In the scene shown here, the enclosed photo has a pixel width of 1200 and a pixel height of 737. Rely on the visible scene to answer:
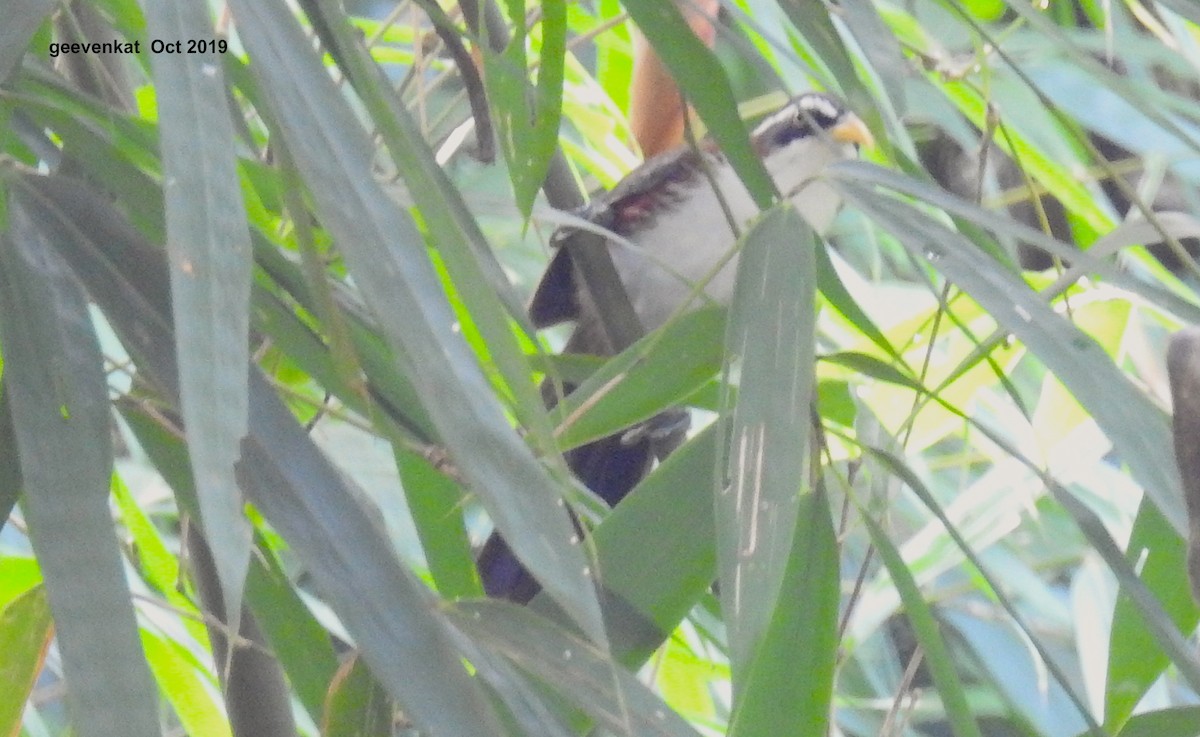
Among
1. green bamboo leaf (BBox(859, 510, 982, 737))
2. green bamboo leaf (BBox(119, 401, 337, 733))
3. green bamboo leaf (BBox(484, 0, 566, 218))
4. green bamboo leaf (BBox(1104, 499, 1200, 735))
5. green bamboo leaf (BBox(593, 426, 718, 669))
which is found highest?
green bamboo leaf (BBox(484, 0, 566, 218))

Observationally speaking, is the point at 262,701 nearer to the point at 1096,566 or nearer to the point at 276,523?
the point at 276,523

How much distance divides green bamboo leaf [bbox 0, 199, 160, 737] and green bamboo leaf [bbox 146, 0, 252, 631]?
0.09 m

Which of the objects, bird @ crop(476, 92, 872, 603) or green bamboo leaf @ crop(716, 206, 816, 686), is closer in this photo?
green bamboo leaf @ crop(716, 206, 816, 686)

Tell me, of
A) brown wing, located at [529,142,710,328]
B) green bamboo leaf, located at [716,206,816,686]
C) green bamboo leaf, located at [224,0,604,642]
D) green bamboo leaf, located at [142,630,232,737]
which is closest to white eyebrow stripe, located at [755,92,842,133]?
brown wing, located at [529,142,710,328]

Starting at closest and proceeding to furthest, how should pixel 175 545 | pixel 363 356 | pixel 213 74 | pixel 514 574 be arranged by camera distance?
pixel 213 74, pixel 363 356, pixel 514 574, pixel 175 545

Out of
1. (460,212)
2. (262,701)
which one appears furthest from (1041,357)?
(262,701)

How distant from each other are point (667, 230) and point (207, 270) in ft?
3.07

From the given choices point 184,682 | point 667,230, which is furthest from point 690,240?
point 184,682

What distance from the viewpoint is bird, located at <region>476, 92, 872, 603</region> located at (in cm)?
103

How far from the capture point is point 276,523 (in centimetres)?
44

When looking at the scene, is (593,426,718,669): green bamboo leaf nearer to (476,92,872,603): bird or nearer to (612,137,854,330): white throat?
(476,92,872,603): bird

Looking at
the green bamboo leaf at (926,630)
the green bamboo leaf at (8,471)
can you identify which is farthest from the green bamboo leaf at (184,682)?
the green bamboo leaf at (926,630)

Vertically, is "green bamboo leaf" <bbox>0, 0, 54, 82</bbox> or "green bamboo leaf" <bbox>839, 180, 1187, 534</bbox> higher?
"green bamboo leaf" <bbox>0, 0, 54, 82</bbox>

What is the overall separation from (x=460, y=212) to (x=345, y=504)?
4.1 inches
